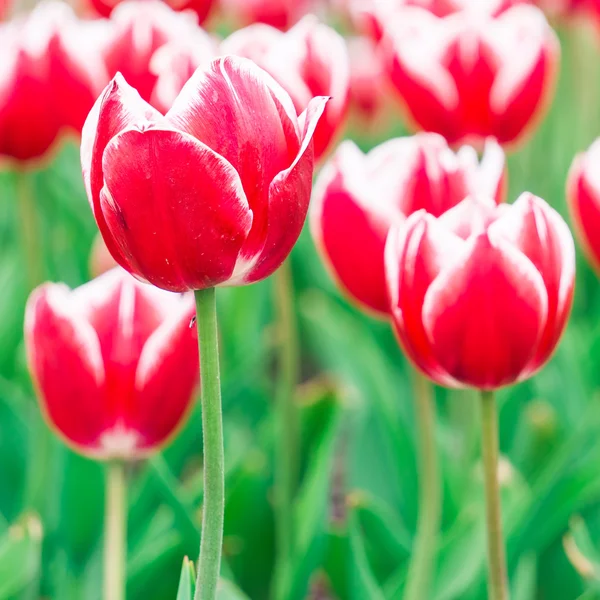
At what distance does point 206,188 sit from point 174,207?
0.02 meters

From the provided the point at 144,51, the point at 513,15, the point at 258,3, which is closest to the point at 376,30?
the point at 513,15

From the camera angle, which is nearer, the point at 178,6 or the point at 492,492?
the point at 492,492

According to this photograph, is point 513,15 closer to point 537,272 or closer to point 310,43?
point 310,43

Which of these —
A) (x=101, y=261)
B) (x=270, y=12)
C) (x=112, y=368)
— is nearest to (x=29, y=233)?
(x=101, y=261)

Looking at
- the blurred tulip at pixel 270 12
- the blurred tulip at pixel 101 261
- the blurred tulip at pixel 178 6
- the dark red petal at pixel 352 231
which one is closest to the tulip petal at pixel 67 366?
the dark red petal at pixel 352 231

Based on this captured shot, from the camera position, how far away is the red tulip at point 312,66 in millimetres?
872

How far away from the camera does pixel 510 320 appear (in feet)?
2.02

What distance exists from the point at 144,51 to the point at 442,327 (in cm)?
45

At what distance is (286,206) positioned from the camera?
505 mm

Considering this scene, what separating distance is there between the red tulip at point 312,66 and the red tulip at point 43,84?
0.46 ft

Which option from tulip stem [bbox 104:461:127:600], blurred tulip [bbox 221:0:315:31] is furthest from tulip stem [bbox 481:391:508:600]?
blurred tulip [bbox 221:0:315:31]

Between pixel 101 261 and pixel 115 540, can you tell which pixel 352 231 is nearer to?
pixel 115 540

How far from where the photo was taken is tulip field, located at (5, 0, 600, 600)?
1.64 feet

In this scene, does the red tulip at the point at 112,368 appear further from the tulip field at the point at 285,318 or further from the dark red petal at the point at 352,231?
the dark red petal at the point at 352,231
